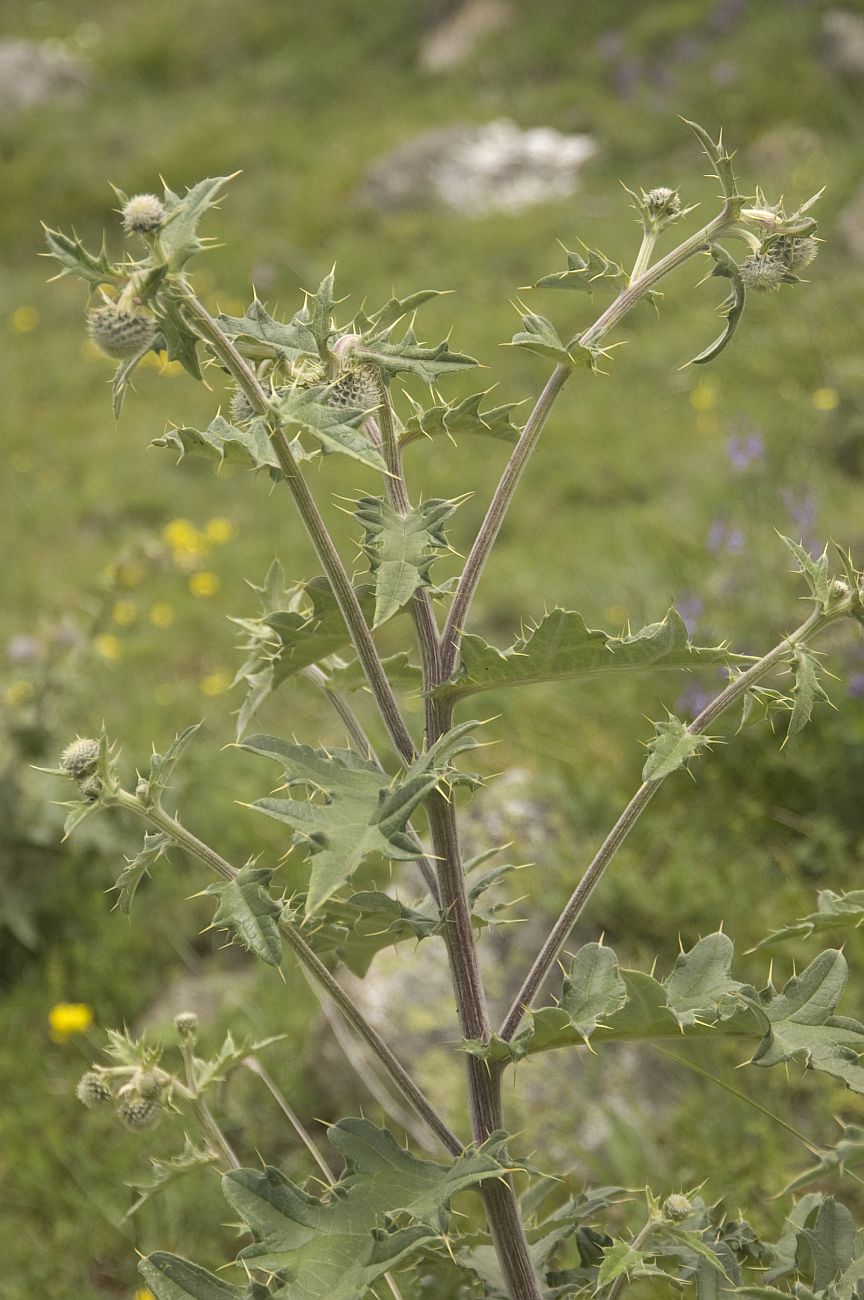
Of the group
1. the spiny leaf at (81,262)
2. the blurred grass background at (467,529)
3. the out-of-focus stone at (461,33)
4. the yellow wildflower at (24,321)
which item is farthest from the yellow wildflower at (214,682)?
the out-of-focus stone at (461,33)

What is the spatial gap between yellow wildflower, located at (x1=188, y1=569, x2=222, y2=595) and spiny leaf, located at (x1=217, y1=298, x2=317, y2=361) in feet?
10.8

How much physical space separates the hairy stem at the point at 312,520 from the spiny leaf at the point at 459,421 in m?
0.17

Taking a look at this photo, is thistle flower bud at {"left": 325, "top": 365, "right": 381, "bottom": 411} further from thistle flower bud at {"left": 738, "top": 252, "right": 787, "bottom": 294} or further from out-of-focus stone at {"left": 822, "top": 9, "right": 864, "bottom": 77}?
out-of-focus stone at {"left": 822, "top": 9, "right": 864, "bottom": 77}

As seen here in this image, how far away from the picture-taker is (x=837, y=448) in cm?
430

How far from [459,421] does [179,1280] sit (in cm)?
97

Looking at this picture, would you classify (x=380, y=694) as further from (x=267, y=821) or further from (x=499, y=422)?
(x=267, y=821)

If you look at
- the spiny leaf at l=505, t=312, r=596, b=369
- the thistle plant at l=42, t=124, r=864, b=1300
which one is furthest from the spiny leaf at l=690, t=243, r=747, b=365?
the spiny leaf at l=505, t=312, r=596, b=369

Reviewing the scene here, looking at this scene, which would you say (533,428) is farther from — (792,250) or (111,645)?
(111,645)

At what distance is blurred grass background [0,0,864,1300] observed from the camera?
8.70 ft

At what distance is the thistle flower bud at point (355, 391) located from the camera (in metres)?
1.29

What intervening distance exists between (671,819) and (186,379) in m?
4.38

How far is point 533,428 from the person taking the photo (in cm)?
135

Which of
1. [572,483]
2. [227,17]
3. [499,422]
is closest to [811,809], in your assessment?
[499,422]

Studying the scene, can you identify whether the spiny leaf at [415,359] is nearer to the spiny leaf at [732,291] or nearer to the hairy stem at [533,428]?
the hairy stem at [533,428]
